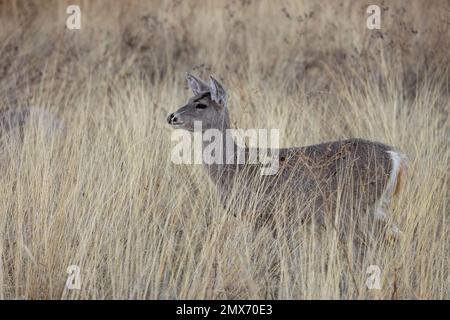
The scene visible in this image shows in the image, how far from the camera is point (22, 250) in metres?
4.71

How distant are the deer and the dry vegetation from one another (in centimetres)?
20

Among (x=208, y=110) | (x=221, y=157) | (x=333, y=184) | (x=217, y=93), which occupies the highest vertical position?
(x=217, y=93)

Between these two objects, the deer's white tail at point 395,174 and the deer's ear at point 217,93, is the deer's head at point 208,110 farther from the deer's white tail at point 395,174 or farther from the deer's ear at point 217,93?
the deer's white tail at point 395,174

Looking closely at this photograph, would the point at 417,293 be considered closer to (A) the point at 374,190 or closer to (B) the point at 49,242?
(A) the point at 374,190

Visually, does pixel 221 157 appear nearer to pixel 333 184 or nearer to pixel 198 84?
pixel 198 84

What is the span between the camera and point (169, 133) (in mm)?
6812

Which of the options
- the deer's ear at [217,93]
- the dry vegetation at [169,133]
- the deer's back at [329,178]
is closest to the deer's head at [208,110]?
the deer's ear at [217,93]

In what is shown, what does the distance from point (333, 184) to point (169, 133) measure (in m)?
2.09

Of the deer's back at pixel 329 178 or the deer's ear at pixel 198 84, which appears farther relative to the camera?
the deer's ear at pixel 198 84

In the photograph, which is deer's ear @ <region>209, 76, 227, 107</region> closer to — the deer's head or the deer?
the deer's head

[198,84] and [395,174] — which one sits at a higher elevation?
[198,84]

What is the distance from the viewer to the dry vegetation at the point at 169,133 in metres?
4.47

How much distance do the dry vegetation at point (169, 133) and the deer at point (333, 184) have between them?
0.20m

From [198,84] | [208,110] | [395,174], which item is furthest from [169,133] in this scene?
[395,174]
